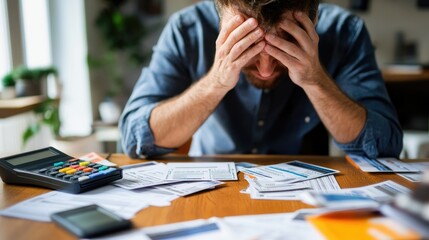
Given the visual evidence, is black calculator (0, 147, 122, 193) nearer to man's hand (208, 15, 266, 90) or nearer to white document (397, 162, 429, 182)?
man's hand (208, 15, 266, 90)

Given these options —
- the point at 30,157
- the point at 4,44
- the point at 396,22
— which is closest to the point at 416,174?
the point at 30,157

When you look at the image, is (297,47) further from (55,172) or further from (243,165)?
(55,172)

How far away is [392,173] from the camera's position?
850mm

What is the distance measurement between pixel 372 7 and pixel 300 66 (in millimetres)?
2984

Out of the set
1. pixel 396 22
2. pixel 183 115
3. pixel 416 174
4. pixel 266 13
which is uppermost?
pixel 396 22

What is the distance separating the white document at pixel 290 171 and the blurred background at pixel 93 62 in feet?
4.34

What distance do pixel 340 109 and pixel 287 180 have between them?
317 mm

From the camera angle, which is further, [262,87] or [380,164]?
[262,87]

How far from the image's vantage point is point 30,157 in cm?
83

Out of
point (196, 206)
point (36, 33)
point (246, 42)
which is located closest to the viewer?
point (196, 206)

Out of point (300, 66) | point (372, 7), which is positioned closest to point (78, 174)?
point (300, 66)

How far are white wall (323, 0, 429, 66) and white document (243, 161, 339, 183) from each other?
294cm

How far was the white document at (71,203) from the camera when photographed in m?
0.64

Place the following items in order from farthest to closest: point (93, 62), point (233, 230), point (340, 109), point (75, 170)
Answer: point (93, 62) < point (340, 109) < point (75, 170) < point (233, 230)
